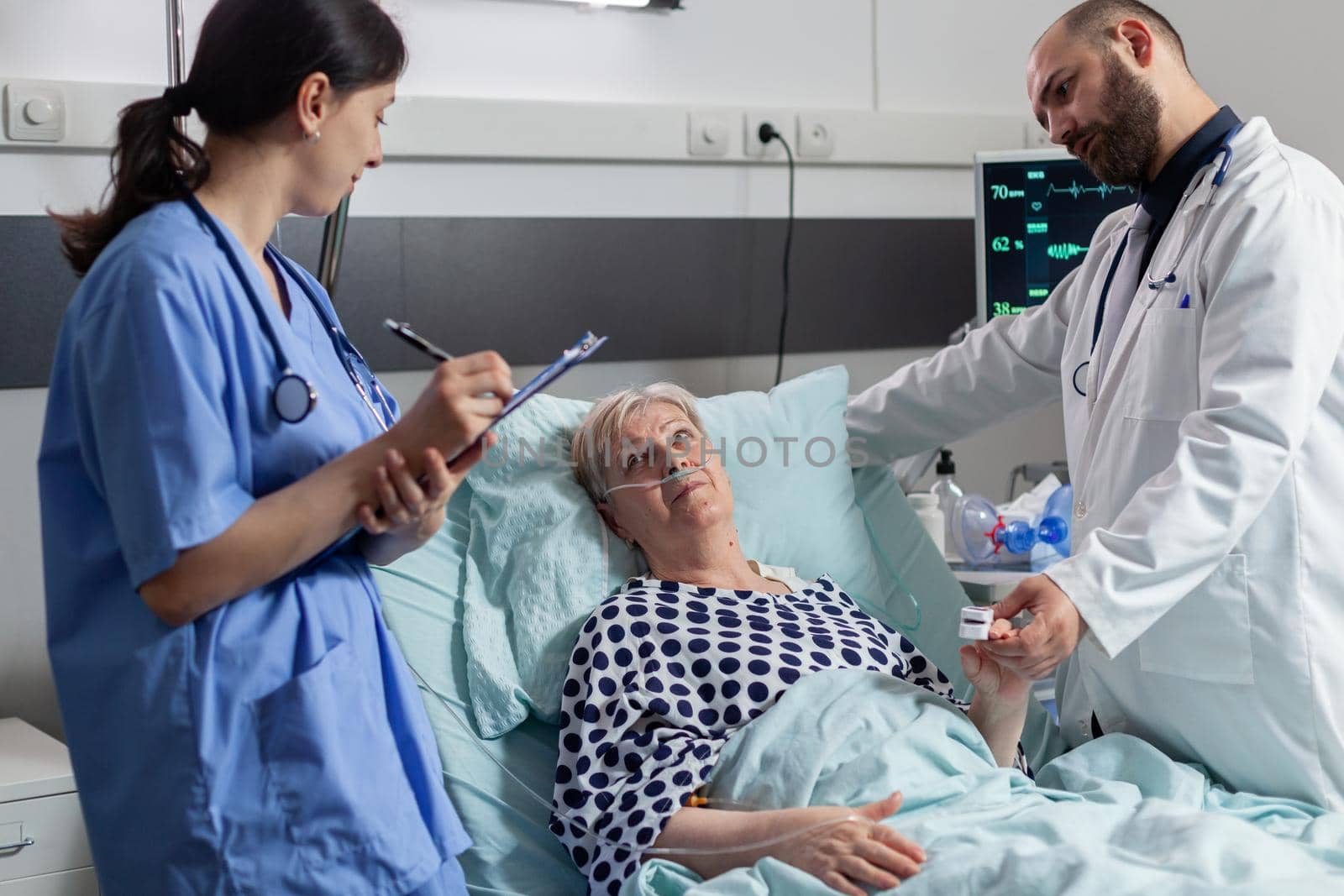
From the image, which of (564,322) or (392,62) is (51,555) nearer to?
(392,62)

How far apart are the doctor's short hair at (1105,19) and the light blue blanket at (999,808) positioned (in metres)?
0.98

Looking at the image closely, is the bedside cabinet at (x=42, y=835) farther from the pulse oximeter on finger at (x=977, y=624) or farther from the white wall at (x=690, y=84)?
the pulse oximeter on finger at (x=977, y=624)

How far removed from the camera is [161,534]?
1.02 metres

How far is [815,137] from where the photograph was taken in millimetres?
2834

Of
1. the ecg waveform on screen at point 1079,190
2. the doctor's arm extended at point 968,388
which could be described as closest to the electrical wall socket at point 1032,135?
the ecg waveform on screen at point 1079,190

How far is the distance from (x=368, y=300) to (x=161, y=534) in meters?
1.45

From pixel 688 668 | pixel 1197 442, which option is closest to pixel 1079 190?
pixel 1197 442

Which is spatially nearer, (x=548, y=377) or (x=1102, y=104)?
(x=548, y=377)

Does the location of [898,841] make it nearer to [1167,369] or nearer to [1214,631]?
[1214,631]

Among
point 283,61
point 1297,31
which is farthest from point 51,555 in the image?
point 1297,31

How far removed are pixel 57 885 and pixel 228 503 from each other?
1.07 m

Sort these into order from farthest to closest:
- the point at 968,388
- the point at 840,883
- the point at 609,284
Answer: the point at 609,284 → the point at 968,388 → the point at 840,883

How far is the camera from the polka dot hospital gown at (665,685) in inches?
59.9

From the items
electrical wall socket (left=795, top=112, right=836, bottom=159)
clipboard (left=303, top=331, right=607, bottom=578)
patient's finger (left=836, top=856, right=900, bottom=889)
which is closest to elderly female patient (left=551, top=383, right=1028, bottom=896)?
patient's finger (left=836, top=856, right=900, bottom=889)
